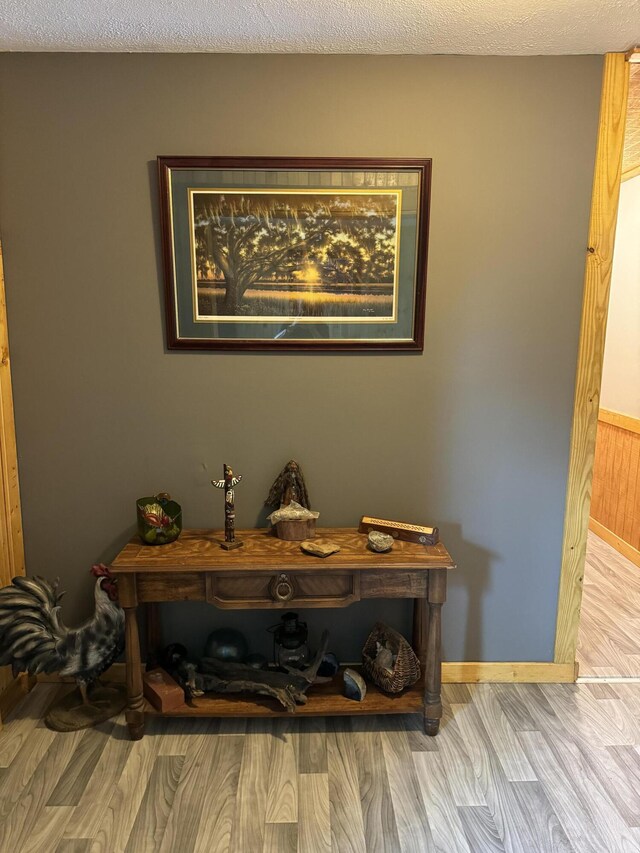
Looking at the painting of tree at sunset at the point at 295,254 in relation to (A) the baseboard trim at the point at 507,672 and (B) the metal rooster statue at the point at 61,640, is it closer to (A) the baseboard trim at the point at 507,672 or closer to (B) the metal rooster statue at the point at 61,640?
(B) the metal rooster statue at the point at 61,640

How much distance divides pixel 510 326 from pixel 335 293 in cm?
68

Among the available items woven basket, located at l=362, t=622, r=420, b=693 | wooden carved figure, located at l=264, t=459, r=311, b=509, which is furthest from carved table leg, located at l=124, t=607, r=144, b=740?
woven basket, located at l=362, t=622, r=420, b=693

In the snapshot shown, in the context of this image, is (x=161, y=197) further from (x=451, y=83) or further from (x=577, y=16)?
(x=577, y=16)

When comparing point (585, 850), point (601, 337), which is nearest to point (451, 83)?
point (601, 337)

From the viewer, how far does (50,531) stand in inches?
88.7

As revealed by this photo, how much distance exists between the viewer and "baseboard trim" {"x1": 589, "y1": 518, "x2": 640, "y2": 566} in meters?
3.56

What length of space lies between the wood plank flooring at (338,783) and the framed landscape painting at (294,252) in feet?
4.71

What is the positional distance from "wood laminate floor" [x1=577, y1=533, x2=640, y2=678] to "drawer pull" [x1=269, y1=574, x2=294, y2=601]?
141 centimetres

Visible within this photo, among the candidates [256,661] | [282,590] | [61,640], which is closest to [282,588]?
[282,590]

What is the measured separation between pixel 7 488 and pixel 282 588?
113cm

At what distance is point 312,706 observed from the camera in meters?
2.03

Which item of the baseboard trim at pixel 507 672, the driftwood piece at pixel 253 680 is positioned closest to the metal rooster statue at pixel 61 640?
the driftwood piece at pixel 253 680

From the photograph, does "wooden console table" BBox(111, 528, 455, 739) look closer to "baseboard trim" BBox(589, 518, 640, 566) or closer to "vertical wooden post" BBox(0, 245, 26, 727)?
"vertical wooden post" BBox(0, 245, 26, 727)

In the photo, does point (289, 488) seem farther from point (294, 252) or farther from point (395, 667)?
point (294, 252)
